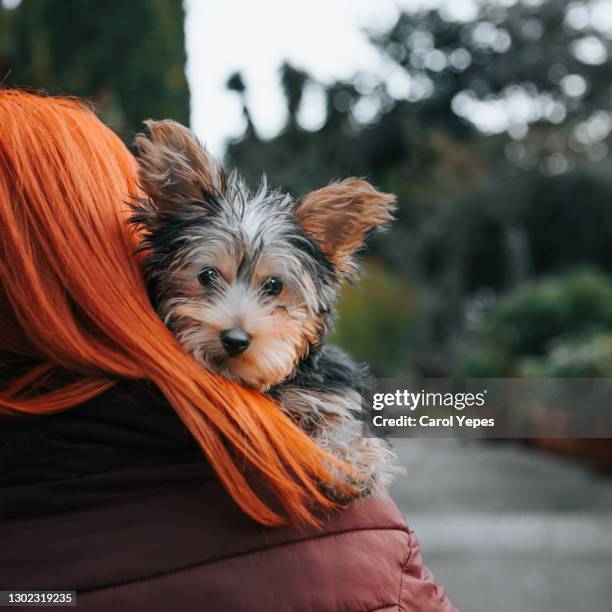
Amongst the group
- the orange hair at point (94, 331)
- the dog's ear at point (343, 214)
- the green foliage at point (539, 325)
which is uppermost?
the green foliage at point (539, 325)

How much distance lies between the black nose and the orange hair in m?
0.17

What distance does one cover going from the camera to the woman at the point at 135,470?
149 centimetres

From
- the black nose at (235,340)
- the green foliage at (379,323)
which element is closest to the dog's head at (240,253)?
the black nose at (235,340)

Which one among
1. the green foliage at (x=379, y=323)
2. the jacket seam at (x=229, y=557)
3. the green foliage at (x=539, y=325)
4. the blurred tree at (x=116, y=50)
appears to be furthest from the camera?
the green foliage at (x=379, y=323)

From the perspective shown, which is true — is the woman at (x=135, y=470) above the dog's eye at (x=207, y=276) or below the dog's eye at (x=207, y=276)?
below

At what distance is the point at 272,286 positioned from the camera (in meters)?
1.95

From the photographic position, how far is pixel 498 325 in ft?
42.1

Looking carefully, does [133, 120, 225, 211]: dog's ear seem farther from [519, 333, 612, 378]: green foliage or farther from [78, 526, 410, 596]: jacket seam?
[519, 333, 612, 378]: green foliage

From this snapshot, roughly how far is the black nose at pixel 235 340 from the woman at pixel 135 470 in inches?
7.5

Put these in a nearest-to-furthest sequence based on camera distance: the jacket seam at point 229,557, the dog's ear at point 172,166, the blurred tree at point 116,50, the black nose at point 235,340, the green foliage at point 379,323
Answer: the jacket seam at point 229,557 → the black nose at point 235,340 → the dog's ear at point 172,166 → the blurred tree at point 116,50 → the green foliage at point 379,323

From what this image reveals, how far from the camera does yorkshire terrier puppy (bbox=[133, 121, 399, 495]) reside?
1769 mm

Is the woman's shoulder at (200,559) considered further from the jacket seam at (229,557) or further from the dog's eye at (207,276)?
the dog's eye at (207,276)

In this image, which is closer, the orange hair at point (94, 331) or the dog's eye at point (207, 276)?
the orange hair at point (94, 331)

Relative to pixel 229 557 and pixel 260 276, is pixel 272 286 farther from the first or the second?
pixel 229 557
